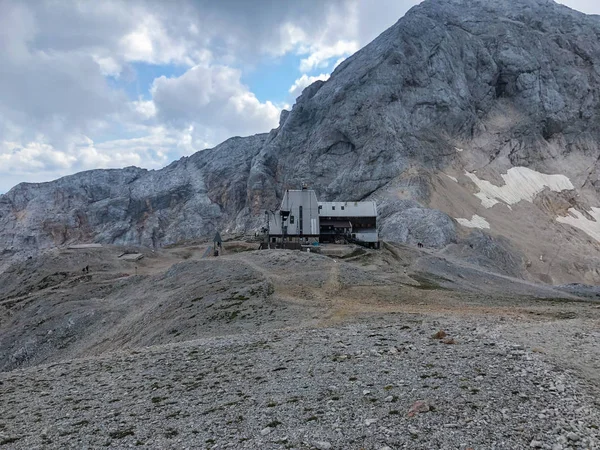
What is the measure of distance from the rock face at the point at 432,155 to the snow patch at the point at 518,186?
60 centimetres

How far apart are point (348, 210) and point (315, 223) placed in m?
10.3

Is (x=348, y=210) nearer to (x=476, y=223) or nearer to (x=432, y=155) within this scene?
(x=476, y=223)

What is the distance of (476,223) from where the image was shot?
3819 inches

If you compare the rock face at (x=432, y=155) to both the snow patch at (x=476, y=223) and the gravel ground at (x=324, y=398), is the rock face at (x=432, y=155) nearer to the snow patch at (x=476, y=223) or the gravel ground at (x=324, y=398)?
the snow patch at (x=476, y=223)

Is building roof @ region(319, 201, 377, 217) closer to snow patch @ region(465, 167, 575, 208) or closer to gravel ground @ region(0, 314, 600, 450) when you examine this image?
snow patch @ region(465, 167, 575, 208)

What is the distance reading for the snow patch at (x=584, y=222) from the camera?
107 m

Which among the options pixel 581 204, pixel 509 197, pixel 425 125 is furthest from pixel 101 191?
pixel 581 204

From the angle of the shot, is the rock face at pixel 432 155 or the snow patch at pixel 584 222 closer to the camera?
the rock face at pixel 432 155

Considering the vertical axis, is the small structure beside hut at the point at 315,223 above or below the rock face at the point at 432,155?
below

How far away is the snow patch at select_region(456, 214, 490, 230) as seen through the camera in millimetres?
95500

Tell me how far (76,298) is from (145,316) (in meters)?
22.9

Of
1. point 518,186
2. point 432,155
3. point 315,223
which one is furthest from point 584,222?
point 315,223

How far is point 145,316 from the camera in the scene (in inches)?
1471

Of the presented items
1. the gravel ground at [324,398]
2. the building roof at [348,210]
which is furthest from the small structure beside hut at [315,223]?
the gravel ground at [324,398]
